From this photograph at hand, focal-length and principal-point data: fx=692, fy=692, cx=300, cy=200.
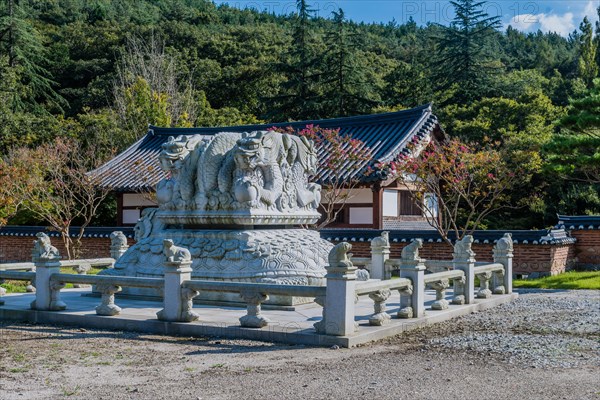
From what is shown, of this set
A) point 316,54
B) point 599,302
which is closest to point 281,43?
point 316,54

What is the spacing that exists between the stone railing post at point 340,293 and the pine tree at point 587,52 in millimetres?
38957

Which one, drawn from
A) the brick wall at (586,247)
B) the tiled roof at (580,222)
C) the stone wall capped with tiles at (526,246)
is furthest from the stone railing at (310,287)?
the brick wall at (586,247)

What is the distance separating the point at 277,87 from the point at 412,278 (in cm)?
3507

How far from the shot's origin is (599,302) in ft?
45.6

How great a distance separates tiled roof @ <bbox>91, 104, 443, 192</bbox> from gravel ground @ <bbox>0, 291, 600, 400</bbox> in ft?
42.3

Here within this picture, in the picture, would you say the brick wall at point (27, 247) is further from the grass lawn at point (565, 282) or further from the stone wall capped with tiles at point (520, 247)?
the grass lawn at point (565, 282)

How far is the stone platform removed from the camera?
349 inches

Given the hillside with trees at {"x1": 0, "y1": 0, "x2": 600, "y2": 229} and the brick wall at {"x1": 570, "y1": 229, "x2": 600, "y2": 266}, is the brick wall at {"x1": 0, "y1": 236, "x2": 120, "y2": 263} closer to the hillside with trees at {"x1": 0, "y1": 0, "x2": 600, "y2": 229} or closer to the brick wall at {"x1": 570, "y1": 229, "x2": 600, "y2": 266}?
the hillside with trees at {"x1": 0, "y1": 0, "x2": 600, "y2": 229}

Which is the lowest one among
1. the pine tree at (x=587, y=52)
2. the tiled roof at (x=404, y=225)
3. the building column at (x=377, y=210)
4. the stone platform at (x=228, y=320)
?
the stone platform at (x=228, y=320)

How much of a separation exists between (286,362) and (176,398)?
72.3 inches

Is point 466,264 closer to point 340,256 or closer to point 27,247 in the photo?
point 340,256

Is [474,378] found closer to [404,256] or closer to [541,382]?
[541,382]

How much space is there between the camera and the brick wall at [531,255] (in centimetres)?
1881

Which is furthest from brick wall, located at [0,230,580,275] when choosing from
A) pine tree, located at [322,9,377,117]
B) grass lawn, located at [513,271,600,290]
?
pine tree, located at [322,9,377,117]
